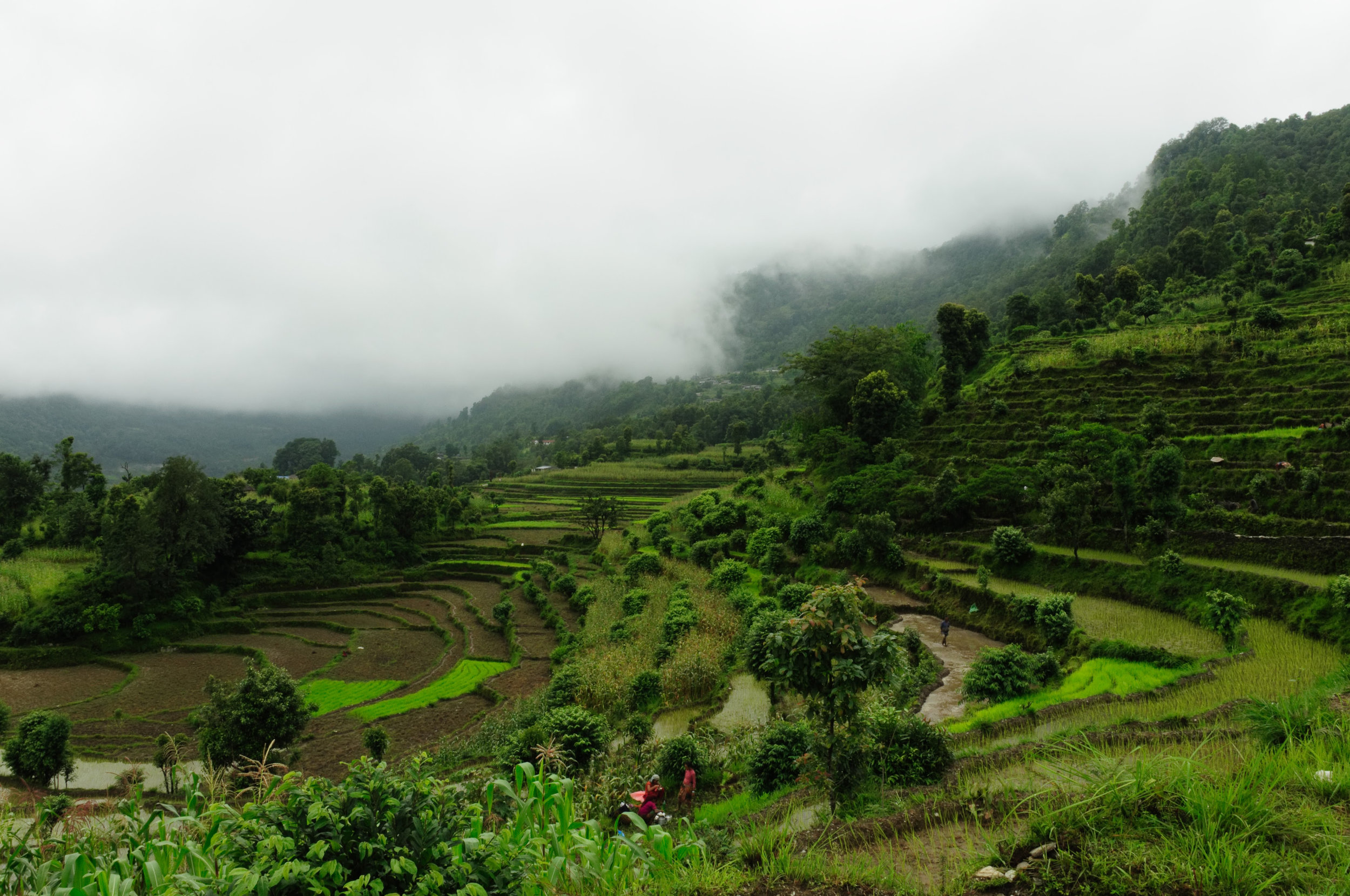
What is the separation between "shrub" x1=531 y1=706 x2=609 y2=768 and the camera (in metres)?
12.6

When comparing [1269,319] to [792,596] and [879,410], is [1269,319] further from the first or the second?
[792,596]

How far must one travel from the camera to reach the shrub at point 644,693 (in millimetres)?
17609

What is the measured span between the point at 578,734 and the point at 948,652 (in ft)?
38.2

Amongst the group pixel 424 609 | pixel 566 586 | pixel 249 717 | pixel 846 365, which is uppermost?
pixel 846 365

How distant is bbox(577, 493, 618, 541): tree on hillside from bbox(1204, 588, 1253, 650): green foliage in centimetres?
3919

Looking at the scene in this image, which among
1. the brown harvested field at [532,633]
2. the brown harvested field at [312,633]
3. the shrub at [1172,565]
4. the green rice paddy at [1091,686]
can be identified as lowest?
the brown harvested field at [532,633]

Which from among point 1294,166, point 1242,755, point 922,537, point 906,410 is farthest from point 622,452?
point 1294,166

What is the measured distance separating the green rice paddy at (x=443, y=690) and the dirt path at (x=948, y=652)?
19.5 metres

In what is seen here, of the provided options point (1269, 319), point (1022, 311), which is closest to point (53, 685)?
point (1269, 319)

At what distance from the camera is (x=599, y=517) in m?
49.0

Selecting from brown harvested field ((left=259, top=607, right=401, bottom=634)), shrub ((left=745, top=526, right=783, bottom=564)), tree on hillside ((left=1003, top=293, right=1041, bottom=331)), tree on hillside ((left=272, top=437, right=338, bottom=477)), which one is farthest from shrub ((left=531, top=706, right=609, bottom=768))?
tree on hillside ((left=272, top=437, right=338, bottom=477))

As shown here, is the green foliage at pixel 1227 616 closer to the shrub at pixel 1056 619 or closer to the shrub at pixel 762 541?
the shrub at pixel 1056 619

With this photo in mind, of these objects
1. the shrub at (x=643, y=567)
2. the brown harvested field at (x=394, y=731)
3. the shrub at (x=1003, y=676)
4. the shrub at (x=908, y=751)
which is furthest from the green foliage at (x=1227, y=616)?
the shrub at (x=643, y=567)

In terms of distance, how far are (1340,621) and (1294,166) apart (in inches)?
3960
